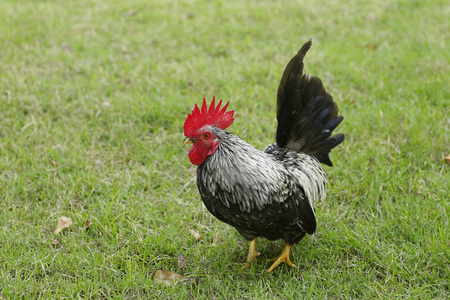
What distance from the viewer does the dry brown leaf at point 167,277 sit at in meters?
2.82

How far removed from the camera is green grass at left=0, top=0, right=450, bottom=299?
2.84 metres

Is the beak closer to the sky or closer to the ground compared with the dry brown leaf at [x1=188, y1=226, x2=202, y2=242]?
closer to the sky

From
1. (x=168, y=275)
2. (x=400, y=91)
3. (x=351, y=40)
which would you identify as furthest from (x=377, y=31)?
(x=168, y=275)

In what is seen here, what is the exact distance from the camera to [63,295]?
2.68 metres

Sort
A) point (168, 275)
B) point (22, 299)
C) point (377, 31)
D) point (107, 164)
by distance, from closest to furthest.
A: point (22, 299) < point (168, 275) < point (107, 164) < point (377, 31)

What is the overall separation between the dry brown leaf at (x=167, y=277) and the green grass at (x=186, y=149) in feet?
0.21

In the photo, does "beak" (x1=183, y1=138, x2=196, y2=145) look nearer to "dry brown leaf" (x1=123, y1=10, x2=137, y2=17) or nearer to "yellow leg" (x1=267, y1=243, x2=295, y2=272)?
"yellow leg" (x1=267, y1=243, x2=295, y2=272)

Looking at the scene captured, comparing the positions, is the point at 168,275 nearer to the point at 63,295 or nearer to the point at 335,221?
the point at 63,295

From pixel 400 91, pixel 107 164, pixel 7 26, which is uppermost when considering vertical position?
pixel 7 26

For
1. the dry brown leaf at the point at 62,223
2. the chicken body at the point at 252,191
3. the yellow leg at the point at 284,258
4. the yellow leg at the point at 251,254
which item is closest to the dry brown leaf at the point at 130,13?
the dry brown leaf at the point at 62,223

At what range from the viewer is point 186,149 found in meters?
4.24

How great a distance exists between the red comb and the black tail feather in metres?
0.45

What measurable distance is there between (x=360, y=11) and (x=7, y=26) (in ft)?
18.6

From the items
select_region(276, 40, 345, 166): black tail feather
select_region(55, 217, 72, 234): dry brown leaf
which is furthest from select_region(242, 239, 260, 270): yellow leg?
select_region(55, 217, 72, 234): dry brown leaf
